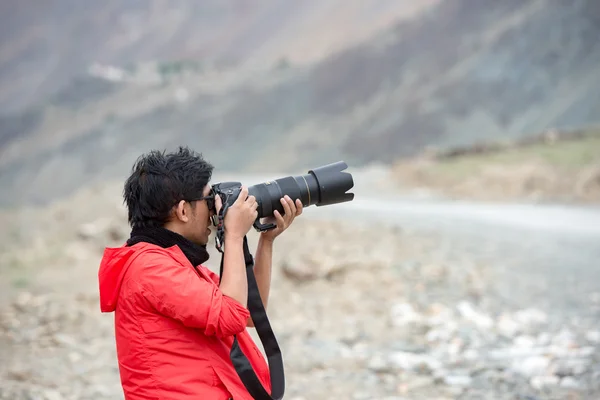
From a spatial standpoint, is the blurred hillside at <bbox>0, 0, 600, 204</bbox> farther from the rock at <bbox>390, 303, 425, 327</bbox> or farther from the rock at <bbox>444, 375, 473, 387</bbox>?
the rock at <bbox>444, 375, 473, 387</bbox>

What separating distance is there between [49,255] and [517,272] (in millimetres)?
5534

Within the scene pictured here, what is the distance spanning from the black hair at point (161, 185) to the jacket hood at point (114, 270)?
0.10 metres

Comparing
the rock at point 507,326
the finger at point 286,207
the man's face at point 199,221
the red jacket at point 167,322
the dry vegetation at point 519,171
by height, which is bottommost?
the red jacket at point 167,322

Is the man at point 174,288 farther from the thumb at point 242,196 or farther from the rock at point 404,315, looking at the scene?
the rock at point 404,315

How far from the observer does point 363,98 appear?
83.0 feet

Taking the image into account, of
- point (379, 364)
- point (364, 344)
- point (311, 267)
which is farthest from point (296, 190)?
point (311, 267)

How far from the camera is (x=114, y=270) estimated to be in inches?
75.9

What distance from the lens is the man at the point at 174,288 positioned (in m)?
1.85

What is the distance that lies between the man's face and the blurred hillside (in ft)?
56.9

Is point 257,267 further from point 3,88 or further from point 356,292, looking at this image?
point 3,88

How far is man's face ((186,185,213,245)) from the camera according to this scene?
6.65 feet

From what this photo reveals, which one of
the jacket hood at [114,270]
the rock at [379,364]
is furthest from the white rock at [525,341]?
the jacket hood at [114,270]

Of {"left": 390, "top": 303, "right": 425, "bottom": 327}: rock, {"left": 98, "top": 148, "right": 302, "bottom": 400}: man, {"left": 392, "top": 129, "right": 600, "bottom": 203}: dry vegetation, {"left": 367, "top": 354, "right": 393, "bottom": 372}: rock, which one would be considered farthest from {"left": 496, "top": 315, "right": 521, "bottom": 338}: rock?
{"left": 392, "top": 129, "right": 600, "bottom": 203}: dry vegetation

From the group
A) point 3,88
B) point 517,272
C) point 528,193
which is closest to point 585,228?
point 517,272
